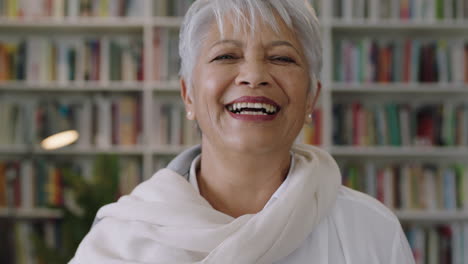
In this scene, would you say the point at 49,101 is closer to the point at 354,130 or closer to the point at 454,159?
the point at 354,130

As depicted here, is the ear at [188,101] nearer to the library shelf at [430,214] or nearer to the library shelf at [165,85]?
the library shelf at [165,85]

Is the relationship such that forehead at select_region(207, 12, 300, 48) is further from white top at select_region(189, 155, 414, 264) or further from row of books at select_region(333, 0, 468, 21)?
row of books at select_region(333, 0, 468, 21)

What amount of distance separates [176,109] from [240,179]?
6.80 feet

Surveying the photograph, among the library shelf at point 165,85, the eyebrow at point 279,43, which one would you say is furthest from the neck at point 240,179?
the library shelf at point 165,85

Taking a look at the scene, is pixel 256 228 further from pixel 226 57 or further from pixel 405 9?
pixel 405 9

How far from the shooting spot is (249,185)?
43.5 inches

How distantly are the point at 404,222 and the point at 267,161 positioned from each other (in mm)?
2507

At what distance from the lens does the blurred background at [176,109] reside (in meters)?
3.07

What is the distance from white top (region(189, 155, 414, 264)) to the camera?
1058mm

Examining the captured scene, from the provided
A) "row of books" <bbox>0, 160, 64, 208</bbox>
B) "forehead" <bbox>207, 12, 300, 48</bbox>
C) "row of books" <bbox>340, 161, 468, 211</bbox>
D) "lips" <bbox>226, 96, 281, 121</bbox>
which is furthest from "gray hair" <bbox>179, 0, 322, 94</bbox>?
"row of books" <bbox>0, 160, 64, 208</bbox>

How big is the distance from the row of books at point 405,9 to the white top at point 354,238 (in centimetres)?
220

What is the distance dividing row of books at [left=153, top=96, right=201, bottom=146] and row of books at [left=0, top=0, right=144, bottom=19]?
24.6 inches

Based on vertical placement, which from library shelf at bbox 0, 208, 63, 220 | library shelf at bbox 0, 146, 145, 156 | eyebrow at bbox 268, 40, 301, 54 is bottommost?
library shelf at bbox 0, 208, 63, 220

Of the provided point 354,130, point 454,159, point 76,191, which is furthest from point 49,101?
point 454,159
